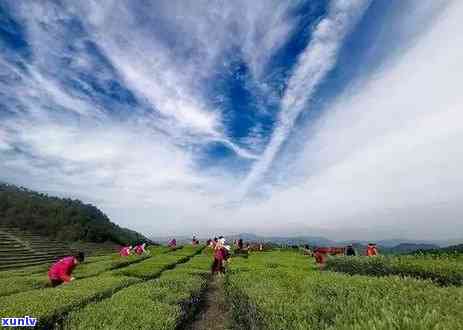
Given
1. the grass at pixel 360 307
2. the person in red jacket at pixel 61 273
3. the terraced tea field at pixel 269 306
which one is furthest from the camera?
the person in red jacket at pixel 61 273

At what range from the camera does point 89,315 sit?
364 inches

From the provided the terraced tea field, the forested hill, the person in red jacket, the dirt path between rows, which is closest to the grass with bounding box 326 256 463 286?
the terraced tea field

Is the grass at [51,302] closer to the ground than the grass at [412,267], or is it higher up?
closer to the ground

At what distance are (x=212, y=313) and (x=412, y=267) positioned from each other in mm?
8439

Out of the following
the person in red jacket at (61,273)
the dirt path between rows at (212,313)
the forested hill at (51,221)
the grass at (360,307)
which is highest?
the forested hill at (51,221)

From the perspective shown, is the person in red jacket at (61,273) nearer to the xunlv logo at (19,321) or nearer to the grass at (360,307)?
the xunlv logo at (19,321)

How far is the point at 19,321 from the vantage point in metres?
8.23

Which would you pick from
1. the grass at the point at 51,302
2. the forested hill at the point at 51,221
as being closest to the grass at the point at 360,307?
the grass at the point at 51,302

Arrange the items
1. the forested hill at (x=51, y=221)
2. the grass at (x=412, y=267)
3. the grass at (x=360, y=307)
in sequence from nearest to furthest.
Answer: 1. the grass at (x=360, y=307)
2. the grass at (x=412, y=267)
3. the forested hill at (x=51, y=221)

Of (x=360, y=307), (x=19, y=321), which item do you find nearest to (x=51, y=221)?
(x=19, y=321)

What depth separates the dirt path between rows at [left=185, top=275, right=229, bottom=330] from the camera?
12.7 meters

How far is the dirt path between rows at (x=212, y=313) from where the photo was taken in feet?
41.5

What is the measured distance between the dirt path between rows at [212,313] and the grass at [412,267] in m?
6.85

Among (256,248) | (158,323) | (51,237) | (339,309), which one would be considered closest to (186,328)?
(158,323)
